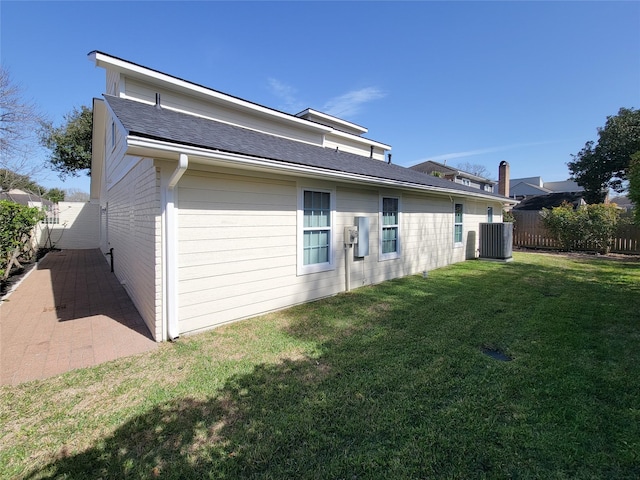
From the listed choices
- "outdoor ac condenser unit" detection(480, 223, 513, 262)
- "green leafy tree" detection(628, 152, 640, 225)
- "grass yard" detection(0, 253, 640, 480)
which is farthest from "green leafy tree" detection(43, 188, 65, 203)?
"green leafy tree" detection(628, 152, 640, 225)

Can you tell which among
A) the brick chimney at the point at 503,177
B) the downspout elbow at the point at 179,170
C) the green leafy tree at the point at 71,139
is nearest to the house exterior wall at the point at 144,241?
the downspout elbow at the point at 179,170

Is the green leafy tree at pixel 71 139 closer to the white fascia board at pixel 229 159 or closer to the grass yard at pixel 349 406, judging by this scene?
the white fascia board at pixel 229 159

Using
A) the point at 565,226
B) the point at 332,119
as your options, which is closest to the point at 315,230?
the point at 332,119

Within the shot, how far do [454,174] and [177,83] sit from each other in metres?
25.2

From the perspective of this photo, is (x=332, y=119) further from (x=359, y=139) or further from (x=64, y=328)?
(x=64, y=328)

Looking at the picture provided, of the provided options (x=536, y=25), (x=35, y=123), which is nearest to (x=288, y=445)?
(x=536, y=25)

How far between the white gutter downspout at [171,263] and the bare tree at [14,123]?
17.9 metres

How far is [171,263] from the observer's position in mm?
4188

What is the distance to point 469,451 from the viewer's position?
7.04 ft

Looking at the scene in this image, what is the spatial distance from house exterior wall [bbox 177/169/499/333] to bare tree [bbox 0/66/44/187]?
58.9 ft

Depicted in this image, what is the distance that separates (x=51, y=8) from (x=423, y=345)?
12.5m

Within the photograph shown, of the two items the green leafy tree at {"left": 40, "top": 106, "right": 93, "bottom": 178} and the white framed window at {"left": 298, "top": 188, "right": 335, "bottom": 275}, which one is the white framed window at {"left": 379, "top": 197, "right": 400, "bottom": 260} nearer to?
the white framed window at {"left": 298, "top": 188, "right": 335, "bottom": 275}

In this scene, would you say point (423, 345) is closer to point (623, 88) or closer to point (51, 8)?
point (51, 8)

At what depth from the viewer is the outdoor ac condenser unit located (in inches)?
458
